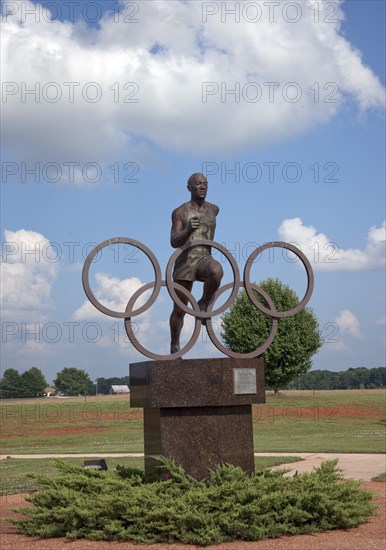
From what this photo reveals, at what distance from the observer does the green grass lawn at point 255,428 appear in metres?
22.5

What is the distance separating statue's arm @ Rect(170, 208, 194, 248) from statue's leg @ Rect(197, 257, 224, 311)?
435 mm

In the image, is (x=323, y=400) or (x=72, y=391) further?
(x=72, y=391)

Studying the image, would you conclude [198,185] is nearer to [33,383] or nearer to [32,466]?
[32,466]

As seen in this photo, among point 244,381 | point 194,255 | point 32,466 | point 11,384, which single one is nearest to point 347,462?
point 32,466

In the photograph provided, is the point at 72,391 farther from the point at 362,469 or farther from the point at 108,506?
the point at 108,506

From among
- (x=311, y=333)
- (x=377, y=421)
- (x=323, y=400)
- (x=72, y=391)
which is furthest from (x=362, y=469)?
(x=72, y=391)

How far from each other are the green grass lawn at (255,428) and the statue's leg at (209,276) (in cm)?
1083

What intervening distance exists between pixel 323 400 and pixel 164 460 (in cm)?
3506

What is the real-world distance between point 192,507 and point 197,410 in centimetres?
141

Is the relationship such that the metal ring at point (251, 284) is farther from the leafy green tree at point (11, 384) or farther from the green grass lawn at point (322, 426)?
the leafy green tree at point (11, 384)

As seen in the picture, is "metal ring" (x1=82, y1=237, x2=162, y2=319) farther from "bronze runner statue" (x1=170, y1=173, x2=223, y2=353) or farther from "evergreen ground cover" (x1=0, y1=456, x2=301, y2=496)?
"evergreen ground cover" (x1=0, y1=456, x2=301, y2=496)

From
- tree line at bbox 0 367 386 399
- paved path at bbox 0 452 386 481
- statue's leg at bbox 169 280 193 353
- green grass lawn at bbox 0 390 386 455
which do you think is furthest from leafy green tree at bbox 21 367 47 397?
statue's leg at bbox 169 280 193 353

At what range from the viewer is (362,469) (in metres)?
15.5

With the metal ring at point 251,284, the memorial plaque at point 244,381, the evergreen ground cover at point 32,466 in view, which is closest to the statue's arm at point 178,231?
the metal ring at point 251,284
